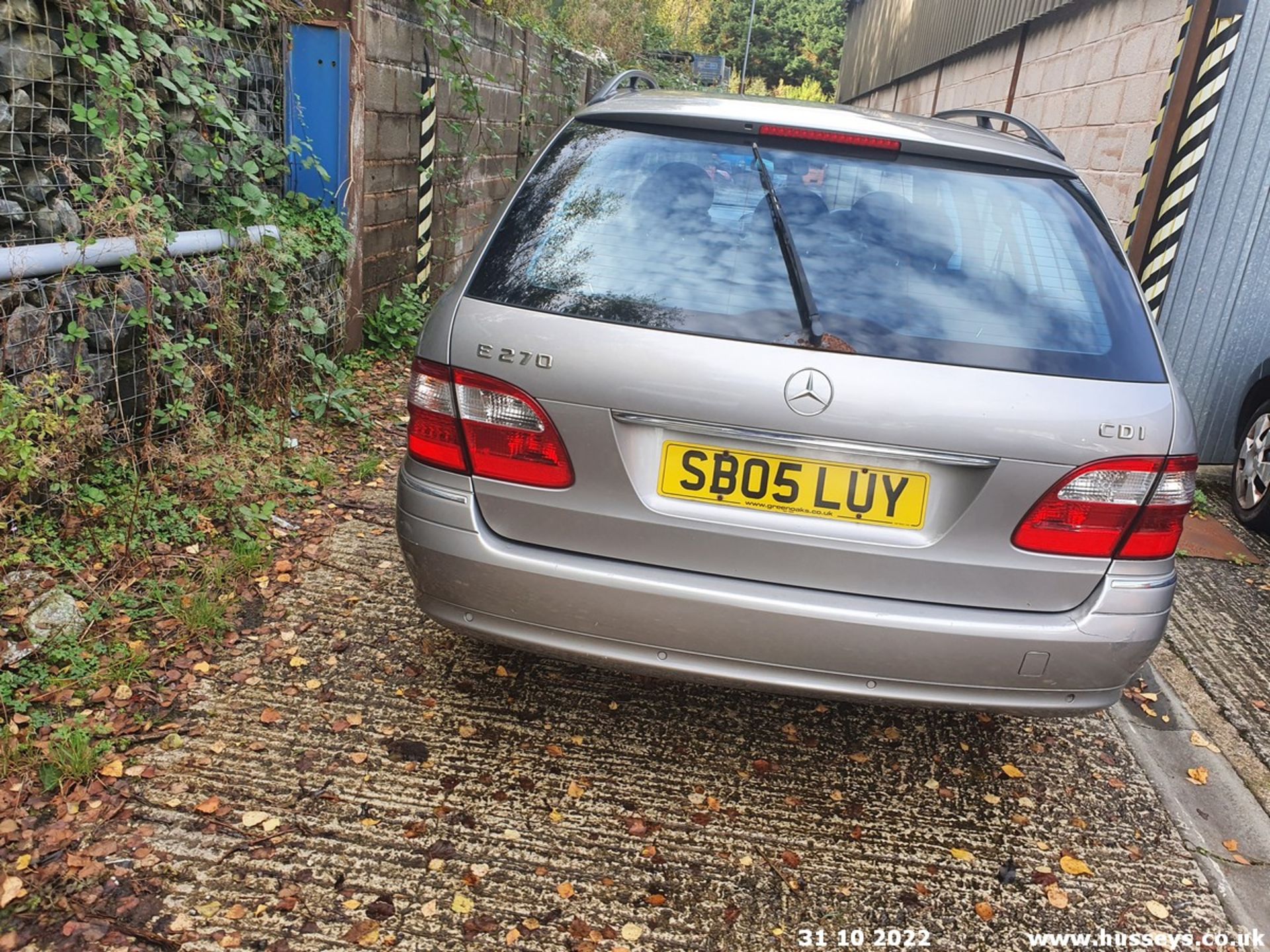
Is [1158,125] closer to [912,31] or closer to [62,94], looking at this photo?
[62,94]

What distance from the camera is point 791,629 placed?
2291mm

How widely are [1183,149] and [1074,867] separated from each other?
4.74 meters

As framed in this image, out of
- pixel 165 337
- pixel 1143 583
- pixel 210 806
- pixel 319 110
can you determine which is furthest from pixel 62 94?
pixel 1143 583

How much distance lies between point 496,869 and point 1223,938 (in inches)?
71.6

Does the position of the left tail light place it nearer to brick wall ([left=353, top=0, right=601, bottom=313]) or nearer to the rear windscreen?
the rear windscreen

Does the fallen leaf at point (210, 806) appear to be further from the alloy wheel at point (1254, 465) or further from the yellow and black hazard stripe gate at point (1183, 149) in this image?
the yellow and black hazard stripe gate at point (1183, 149)

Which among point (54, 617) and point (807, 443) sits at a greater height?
point (807, 443)

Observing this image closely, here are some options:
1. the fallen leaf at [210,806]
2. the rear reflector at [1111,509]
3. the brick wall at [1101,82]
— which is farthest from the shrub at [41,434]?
the brick wall at [1101,82]

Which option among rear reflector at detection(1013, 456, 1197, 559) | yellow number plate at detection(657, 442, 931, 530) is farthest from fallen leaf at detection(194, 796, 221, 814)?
rear reflector at detection(1013, 456, 1197, 559)

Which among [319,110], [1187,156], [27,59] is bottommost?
[319,110]

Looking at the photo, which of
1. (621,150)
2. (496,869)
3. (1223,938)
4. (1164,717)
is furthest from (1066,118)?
(496,869)

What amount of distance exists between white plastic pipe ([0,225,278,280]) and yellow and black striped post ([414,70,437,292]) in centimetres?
276

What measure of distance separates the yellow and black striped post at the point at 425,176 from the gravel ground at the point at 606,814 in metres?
4.13

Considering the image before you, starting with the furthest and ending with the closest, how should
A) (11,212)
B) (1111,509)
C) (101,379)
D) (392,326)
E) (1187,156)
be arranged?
(392,326), (1187,156), (101,379), (11,212), (1111,509)
